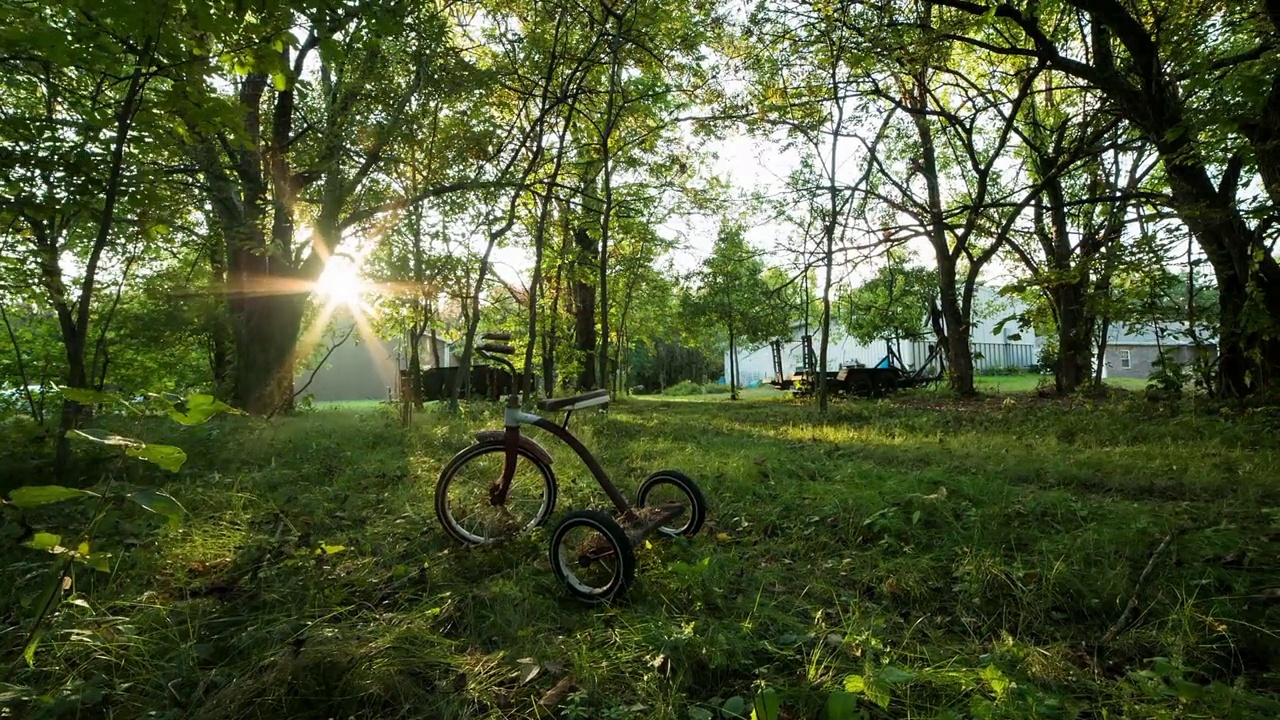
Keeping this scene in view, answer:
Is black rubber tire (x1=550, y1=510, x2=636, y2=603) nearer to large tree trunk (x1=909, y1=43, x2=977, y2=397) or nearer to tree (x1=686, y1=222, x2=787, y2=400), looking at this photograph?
tree (x1=686, y1=222, x2=787, y2=400)

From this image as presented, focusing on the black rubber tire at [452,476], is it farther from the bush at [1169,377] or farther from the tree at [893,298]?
the tree at [893,298]

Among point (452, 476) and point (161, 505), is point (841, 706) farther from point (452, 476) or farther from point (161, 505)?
point (452, 476)

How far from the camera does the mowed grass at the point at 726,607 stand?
199cm

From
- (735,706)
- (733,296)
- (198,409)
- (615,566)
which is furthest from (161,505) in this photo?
(733,296)

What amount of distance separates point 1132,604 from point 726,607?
1636 millimetres

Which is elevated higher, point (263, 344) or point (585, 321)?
point (585, 321)

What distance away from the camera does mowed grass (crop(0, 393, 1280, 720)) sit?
199 centimetres

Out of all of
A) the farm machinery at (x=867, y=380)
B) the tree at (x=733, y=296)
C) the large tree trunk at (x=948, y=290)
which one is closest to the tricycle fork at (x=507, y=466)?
the tree at (x=733, y=296)

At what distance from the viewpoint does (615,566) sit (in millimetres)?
2893

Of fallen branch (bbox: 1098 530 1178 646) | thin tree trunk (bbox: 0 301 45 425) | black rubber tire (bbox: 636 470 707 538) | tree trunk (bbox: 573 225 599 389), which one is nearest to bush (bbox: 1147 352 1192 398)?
fallen branch (bbox: 1098 530 1178 646)

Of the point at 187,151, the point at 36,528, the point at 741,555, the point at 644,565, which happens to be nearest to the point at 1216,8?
the point at 741,555

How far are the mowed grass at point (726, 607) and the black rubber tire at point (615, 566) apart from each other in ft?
0.32

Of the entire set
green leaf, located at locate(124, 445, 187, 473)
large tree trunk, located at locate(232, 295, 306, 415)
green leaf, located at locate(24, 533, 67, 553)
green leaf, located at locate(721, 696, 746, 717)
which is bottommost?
green leaf, located at locate(721, 696, 746, 717)

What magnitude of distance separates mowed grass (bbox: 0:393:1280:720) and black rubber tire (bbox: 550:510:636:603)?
10cm
